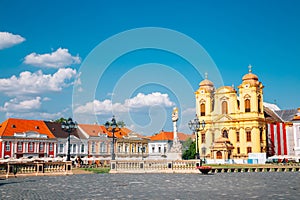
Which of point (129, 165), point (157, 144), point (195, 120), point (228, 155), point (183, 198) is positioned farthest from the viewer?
point (157, 144)

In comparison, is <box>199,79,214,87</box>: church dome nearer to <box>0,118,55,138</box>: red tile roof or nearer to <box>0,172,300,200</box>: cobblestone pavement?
<box>0,118,55,138</box>: red tile roof

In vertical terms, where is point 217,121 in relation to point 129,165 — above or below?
above

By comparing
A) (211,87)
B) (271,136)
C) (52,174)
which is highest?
(211,87)

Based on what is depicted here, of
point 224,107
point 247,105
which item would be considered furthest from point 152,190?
point 224,107

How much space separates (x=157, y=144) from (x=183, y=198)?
70.0 meters

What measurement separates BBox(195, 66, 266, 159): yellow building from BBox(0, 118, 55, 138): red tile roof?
29537 mm

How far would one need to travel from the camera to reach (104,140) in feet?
240

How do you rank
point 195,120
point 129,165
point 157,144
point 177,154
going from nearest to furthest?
point 129,165
point 195,120
point 177,154
point 157,144

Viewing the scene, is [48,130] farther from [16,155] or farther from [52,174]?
[52,174]

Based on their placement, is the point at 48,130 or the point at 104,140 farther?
the point at 104,140

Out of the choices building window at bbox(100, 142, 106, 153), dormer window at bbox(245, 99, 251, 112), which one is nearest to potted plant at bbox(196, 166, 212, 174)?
dormer window at bbox(245, 99, 251, 112)

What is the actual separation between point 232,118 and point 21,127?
38257 millimetres

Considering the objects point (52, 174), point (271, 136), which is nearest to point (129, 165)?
point (52, 174)

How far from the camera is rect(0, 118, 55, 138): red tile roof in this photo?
58294 mm
